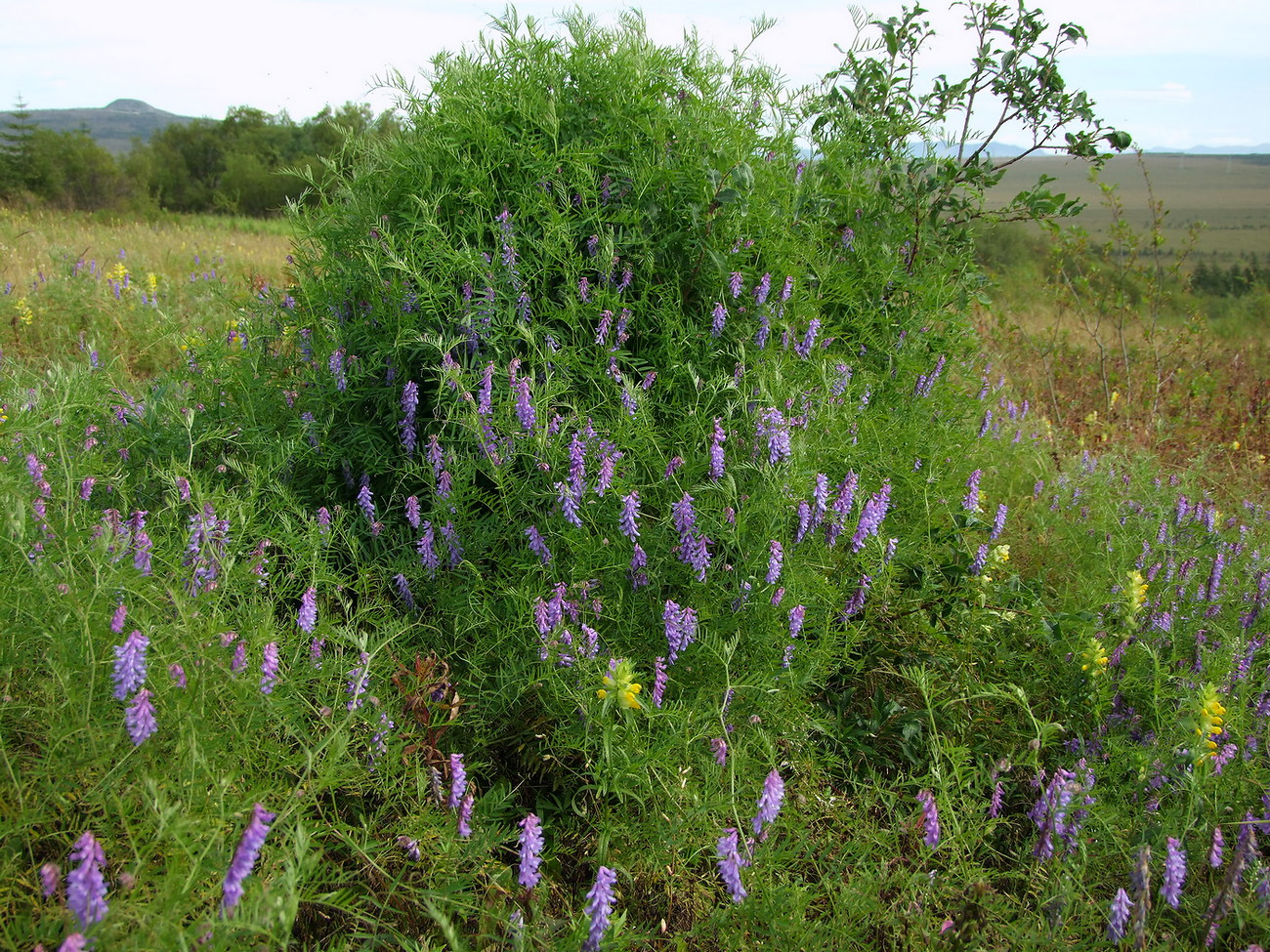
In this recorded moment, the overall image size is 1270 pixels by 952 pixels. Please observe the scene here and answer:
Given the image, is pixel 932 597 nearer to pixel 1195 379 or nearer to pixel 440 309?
pixel 440 309

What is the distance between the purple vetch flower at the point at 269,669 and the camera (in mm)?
1790

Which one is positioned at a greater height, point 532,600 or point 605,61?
point 605,61

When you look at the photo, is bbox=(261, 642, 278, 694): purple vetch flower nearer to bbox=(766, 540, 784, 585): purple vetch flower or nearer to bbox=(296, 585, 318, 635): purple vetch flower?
bbox=(296, 585, 318, 635): purple vetch flower

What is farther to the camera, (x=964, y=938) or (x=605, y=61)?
(x=605, y=61)

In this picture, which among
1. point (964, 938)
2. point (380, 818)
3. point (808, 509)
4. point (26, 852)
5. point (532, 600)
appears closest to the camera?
point (964, 938)

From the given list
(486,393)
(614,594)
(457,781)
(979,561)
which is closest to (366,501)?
(486,393)

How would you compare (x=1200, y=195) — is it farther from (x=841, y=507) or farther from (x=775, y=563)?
(x=775, y=563)

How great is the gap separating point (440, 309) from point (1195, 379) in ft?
25.6

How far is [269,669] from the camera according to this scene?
1.81 m

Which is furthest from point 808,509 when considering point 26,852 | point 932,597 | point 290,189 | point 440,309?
point 290,189

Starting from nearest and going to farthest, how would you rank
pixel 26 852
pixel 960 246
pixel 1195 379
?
pixel 26 852, pixel 960 246, pixel 1195 379

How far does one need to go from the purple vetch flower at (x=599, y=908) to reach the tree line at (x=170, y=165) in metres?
23.3

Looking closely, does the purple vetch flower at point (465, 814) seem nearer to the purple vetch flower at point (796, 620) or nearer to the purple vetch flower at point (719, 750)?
the purple vetch flower at point (719, 750)

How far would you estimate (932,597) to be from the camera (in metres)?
3.04
